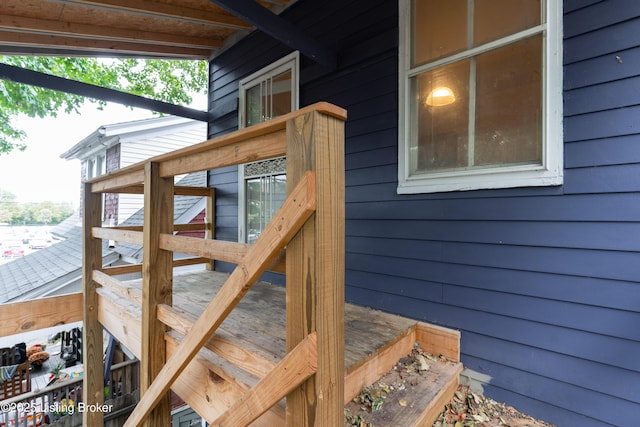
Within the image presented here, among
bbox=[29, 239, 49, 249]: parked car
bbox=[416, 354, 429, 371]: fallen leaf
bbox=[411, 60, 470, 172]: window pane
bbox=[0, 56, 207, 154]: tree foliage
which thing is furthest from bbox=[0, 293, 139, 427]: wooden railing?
bbox=[29, 239, 49, 249]: parked car

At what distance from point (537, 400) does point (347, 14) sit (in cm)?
323

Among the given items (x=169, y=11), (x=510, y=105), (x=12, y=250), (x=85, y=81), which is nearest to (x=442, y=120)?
(x=510, y=105)

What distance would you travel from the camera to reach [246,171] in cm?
376

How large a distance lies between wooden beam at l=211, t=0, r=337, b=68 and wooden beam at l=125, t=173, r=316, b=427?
2023 millimetres

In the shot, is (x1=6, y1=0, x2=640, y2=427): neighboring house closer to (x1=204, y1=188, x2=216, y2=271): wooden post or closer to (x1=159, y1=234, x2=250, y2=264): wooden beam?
(x1=159, y1=234, x2=250, y2=264): wooden beam

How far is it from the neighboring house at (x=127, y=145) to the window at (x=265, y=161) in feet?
16.4

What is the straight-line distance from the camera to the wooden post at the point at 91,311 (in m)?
2.57

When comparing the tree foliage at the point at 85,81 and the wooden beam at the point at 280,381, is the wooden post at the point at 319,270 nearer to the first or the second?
the wooden beam at the point at 280,381

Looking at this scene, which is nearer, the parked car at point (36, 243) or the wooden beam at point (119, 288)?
the wooden beam at point (119, 288)

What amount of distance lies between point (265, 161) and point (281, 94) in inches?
31.5

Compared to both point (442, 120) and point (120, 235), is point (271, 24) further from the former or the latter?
point (120, 235)

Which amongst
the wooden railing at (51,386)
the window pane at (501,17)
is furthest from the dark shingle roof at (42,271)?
the window pane at (501,17)

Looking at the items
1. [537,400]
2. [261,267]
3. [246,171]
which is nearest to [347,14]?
[246,171]

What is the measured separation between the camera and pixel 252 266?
38.8 inches
